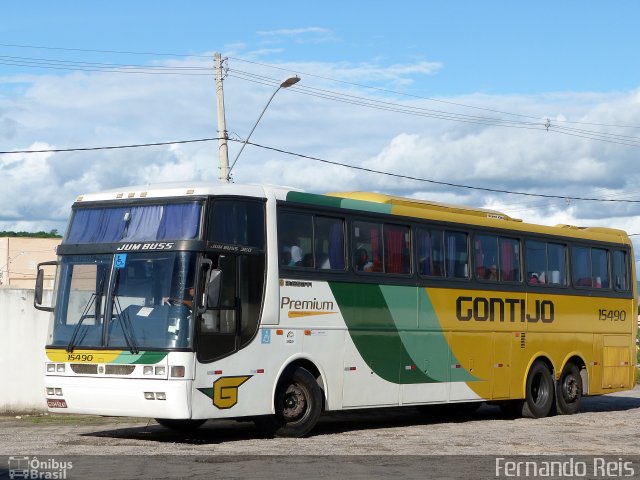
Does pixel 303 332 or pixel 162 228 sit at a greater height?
pixel 162 228

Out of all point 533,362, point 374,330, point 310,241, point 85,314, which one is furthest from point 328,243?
point 533,362

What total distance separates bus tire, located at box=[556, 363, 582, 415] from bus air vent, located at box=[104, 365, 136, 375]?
33.3 feet

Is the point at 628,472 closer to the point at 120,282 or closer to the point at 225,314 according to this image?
the point at 225,314

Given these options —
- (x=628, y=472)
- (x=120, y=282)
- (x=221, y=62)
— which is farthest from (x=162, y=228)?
(x=221, y=62)

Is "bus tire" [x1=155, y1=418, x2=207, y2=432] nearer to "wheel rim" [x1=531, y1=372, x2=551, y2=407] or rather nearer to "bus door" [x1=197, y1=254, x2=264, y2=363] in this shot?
"bus door" [x1=197, y1=254, x2=264, y2=363]

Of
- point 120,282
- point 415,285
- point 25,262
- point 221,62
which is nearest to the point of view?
point 120,282

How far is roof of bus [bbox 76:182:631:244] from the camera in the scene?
15375mm

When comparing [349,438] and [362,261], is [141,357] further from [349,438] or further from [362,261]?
[362,261]

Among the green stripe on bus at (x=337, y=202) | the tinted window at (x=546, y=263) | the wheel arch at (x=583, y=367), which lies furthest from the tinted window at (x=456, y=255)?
the wheel arch at (x=583, y=367)

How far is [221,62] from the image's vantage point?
29.4 meters

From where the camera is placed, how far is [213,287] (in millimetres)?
14664

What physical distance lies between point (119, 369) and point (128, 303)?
0.86 meters

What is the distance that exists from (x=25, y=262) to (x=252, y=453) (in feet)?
243

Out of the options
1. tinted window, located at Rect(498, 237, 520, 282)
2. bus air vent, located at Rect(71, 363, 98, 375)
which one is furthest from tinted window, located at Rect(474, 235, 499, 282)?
bus air vent, located at Rect(71, 363, 98, 375)
